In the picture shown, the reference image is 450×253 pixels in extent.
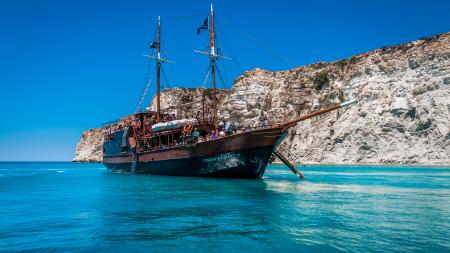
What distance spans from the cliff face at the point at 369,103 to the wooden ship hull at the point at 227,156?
18.0 m

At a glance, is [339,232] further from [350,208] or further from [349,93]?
[349,93]

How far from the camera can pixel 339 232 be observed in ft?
37.0

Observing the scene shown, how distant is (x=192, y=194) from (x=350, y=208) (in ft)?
28.1

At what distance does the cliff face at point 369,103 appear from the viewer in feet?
207

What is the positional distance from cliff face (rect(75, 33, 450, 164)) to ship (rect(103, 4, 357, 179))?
11.2 metres

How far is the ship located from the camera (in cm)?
2925

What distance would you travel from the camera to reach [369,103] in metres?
70.8

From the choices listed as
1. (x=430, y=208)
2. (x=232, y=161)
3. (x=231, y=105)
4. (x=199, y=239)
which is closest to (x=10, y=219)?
(x=199, y=239)

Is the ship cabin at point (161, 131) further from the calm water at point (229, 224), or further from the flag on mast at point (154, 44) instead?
the calm water at point (229, 224)

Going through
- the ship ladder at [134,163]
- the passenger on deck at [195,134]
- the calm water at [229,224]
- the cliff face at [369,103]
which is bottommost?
the calm water at [229,224]

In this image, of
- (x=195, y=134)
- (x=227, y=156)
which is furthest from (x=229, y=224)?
(x=195, y=134)

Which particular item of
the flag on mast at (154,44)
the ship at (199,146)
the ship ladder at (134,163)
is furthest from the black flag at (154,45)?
the ship ladder at (134,163)

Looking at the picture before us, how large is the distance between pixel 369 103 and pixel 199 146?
48062 millimetres

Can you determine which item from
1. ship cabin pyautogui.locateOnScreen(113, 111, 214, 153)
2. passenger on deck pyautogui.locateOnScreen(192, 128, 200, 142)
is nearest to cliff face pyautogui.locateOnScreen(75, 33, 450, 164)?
ship cabin pyautogui.locateOnScreen(113, 111, 214, 153)
